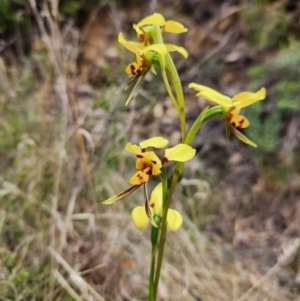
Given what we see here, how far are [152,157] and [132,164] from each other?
1.46 m

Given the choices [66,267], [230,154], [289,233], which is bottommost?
[289,233]

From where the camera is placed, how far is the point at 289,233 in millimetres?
2266

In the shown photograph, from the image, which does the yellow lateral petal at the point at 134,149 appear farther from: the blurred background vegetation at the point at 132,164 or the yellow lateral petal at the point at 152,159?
the blurred background vegetation at the point at 132,164

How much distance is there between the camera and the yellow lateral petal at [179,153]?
998 millimetres

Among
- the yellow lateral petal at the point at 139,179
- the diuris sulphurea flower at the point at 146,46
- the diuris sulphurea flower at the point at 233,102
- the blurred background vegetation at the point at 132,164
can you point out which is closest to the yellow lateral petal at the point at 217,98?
the diuris sulphurea flower at the point at 233,102

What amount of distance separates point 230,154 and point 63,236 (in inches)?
48.7

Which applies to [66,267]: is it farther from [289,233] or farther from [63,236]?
[289,233]

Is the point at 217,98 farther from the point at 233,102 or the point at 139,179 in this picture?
the point at 139,179

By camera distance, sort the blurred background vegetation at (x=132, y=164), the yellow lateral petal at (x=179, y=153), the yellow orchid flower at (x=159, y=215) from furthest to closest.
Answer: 1. the blurred background vegetation at (x=132, y=164)
2. the yellow orchid flower at (x=159, y=215)
3. the yellow lateral petal at (x=179, y=153)

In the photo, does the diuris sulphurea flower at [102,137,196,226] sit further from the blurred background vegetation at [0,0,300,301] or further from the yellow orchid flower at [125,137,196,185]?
the blurred background vegetation at [0,0,300,301]

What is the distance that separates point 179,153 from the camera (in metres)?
1.00

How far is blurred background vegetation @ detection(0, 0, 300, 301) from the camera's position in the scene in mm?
1789

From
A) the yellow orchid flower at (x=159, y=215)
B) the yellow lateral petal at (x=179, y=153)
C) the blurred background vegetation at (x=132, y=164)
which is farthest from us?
the blurred background vegetation at (x=132, y=164)

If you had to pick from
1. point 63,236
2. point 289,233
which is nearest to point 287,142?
point 289,233
